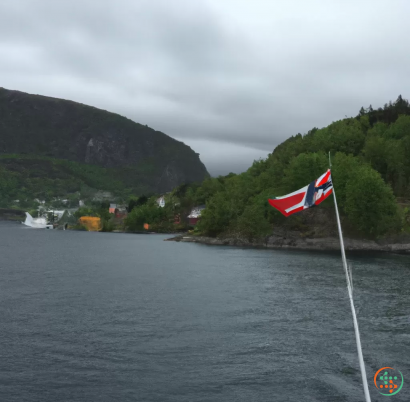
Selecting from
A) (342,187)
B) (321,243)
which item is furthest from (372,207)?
(342,187)

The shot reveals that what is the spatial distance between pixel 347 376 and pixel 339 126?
16029 centimetres

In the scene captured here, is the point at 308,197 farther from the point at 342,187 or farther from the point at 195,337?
the point at 342,187

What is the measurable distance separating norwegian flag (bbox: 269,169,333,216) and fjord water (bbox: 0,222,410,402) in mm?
8352

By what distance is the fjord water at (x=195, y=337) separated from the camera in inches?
838

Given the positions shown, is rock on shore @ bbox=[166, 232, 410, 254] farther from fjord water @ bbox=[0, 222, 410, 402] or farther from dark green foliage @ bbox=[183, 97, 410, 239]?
fjord water @ bbox=[0, 222, 410, 402]

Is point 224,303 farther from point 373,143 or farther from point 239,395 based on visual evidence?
point 373,143

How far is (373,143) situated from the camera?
473 ft

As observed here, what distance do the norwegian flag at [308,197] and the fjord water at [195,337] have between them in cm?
835

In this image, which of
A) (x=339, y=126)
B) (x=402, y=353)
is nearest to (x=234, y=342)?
(x=402, y=353)

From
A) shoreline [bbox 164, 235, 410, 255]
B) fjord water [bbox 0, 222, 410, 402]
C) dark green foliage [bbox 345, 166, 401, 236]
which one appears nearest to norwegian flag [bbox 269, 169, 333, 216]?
fjord water [bbox 0, 222, 410, 402]

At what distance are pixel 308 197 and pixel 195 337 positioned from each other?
1299 cm

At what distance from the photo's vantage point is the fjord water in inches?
838

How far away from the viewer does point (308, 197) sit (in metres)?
22.0

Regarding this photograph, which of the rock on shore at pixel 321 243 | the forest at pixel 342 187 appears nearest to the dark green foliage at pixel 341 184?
the forest at pixel 342 187
